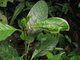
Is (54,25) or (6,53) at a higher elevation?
(54,25)

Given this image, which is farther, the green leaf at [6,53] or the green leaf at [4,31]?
the green leaf at [6,53]

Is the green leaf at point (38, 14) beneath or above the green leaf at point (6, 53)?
above

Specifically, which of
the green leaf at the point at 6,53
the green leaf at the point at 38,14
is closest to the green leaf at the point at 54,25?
the green leaf at the point at 38,14

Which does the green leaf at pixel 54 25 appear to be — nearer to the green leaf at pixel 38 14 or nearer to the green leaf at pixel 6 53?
the green leaf at pixel 38 14

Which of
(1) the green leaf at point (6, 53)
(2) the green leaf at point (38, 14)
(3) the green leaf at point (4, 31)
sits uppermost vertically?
(2) the green leaf at point (38, 14)

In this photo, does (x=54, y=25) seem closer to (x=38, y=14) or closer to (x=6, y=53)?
(x=38, y=14)

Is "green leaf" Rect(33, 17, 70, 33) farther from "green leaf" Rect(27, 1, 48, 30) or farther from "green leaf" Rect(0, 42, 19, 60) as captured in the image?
"green leaf" Rect(0, 42, 19, 60)

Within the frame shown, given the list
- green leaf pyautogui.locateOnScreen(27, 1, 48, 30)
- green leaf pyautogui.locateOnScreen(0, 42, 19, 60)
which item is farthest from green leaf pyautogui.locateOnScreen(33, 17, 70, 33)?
green leaf pyautogui.locateOnScreen(0, 42, 19, 60)

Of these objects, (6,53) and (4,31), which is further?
(6,53)

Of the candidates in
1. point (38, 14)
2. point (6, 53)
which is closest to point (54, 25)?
point (38, 14)

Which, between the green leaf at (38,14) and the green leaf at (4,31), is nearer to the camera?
the green leaf at (4,31)
